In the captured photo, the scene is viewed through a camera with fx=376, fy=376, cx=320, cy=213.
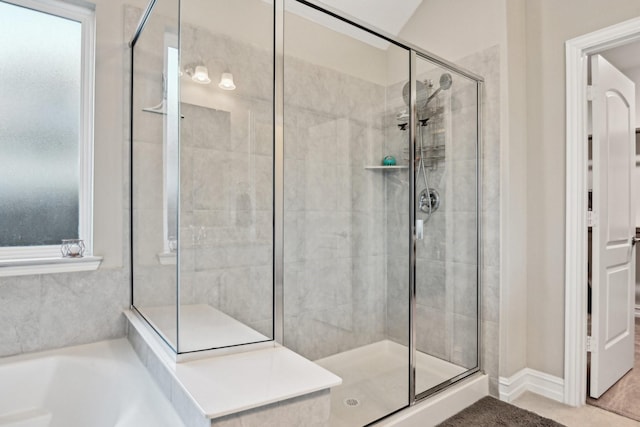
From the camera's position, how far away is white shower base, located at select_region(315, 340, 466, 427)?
188 cm

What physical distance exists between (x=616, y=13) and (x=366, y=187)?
5.70ft

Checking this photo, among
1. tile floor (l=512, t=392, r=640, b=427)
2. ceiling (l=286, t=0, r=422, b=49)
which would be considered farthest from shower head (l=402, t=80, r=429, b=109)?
tile floor (l=512, t=392, r=640, b=427)

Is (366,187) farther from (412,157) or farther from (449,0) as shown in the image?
(449,0)

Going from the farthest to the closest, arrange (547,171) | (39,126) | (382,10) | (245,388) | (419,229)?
1. (382,10)
2. (547,171)
3. (419,229)
4. (39,126)
5. (245,388)

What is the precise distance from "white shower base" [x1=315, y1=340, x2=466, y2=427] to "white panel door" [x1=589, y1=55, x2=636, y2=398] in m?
0.94

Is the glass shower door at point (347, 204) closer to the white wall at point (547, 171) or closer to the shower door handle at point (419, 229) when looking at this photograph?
the shower door handle at point (419, 229)

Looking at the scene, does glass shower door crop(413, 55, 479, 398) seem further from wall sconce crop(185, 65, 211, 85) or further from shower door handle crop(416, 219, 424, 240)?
wall sconce crop(185, 65, 211, 85)

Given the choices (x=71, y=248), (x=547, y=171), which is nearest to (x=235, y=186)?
(x=71, y=248)

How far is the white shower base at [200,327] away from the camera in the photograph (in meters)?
1.43

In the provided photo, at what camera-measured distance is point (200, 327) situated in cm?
153

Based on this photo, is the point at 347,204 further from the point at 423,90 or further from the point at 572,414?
the point at 572,414

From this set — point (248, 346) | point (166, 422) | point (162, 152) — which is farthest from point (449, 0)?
point (166, 422)

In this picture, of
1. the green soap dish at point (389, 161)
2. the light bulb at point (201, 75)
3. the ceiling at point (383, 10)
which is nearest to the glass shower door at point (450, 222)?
the green soap dish at point (389, 161)

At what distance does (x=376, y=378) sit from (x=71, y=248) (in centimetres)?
178
